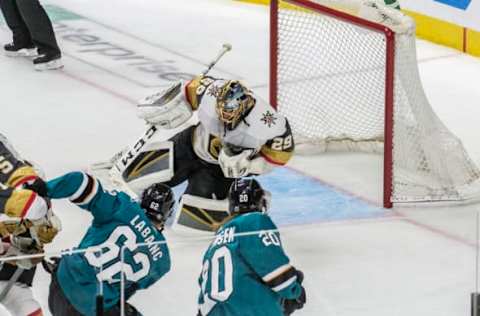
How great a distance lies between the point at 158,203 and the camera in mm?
4117

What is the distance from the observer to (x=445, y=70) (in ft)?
23.5

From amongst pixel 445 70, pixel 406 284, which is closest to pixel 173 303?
pixel 406 284

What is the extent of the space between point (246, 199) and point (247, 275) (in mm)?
450

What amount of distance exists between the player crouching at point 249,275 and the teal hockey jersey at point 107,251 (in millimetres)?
117

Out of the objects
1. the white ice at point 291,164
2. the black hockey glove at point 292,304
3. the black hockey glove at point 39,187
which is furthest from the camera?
the black hockey glove at point 39,187

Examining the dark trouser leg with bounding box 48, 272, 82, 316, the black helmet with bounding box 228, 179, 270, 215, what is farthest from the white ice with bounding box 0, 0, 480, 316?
the black helmet with bounding box 228, 179, 270, 215

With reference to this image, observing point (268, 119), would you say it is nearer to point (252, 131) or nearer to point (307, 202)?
point (252, 131)

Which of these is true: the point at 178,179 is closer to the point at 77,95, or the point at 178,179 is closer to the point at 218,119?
the point at 218,119

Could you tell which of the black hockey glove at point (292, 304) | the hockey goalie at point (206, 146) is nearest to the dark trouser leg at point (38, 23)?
the hockey goalie at point (206, 146)

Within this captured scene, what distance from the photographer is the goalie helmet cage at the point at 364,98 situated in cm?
529

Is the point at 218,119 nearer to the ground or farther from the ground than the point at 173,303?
nearer to the ground

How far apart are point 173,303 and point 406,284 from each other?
567 millimetres

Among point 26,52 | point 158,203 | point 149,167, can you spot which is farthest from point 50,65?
point 158,203

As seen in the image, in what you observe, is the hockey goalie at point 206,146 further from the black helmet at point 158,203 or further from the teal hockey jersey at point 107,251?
the teal hockey jersey at point 107,251
